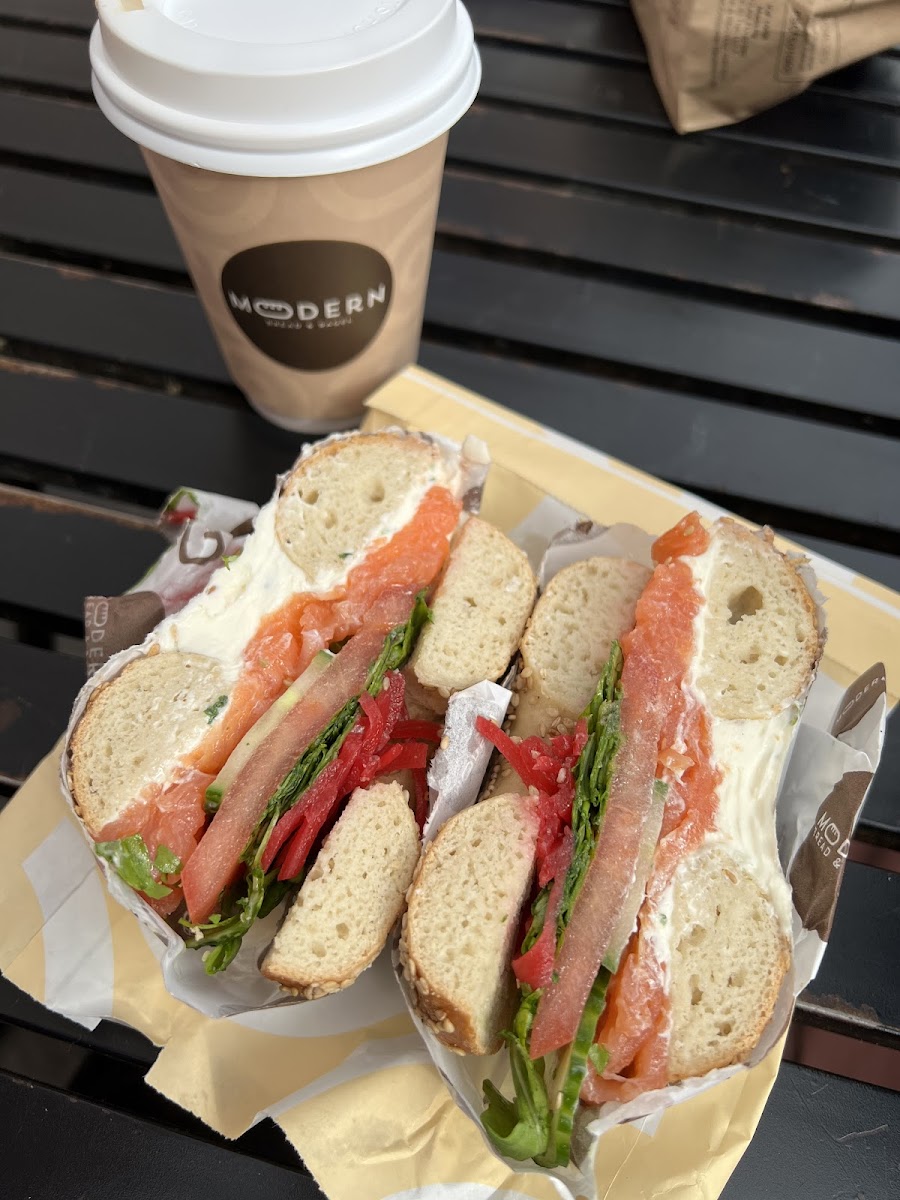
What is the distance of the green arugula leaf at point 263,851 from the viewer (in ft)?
4.17

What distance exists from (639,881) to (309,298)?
1.06 metres

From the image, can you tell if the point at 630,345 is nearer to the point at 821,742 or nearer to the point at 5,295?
the point at 821,742

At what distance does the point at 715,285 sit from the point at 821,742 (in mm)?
1123

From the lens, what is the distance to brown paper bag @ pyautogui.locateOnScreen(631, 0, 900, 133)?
6.56 ft

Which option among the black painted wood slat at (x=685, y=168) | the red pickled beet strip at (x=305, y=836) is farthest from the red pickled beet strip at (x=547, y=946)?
the black painted wood slat at (x=685, y=168)

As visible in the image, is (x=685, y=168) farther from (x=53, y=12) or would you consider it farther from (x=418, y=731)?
(x=53, y=12)

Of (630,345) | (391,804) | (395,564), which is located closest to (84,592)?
(395,564)

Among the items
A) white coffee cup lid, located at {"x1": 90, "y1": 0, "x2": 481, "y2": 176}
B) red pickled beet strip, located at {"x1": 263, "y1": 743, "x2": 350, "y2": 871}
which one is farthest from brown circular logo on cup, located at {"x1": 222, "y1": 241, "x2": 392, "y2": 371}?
red pickled beet strip, located at {"x1": 263, "y1": 743, "x2": 350, "y2": 871}

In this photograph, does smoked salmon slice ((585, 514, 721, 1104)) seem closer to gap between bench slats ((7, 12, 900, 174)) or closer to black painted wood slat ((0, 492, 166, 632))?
black painted wood slat ((0, 492, 166, 632))

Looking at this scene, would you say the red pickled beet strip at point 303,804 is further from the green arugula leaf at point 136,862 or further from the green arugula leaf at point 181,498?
the green arugula leaf at point 181,498

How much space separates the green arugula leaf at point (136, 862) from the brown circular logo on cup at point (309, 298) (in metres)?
0.87

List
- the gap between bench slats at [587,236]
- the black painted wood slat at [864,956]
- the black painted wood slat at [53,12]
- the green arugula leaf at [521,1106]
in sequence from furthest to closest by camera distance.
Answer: the black painted wood slat at [53,12], the gap between bench slats at [587,236], the black painted wood slat at [864,956], the green arugula leaf at [521,1106]

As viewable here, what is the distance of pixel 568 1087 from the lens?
1182 mm

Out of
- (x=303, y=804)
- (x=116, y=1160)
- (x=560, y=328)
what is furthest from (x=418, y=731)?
(x=560, y=328)
